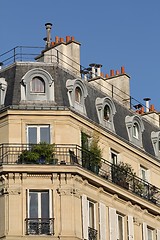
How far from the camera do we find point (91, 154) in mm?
43906

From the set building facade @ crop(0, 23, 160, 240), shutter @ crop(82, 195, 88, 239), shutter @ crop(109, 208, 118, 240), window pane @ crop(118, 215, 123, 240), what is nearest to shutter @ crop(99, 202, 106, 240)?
building facade @ crop(0, 23, 160, 240)

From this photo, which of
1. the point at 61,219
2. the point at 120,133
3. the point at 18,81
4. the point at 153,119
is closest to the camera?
the point at 61,219

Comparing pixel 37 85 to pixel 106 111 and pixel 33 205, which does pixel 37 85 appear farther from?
pixel 33 205

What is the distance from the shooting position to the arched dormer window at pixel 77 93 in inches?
1745

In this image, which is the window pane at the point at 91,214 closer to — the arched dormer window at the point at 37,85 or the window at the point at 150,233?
the arched dormer window at the point at 37,85

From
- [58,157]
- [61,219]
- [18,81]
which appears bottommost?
[61,219]

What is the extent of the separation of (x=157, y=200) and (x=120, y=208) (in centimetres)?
353

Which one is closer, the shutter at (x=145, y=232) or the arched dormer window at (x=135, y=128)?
the shutter at (x=145, y=232)

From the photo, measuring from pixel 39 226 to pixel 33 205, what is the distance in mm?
942

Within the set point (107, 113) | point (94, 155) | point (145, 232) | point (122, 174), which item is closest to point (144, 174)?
point (145, 232)

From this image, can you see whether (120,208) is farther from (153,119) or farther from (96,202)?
(153,119)

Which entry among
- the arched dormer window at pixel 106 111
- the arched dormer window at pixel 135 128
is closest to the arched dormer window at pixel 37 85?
the arched dormer window at pixel 106 111

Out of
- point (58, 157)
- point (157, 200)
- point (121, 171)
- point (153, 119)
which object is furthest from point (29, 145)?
point (153, 119)

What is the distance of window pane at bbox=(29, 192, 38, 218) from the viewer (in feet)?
136
